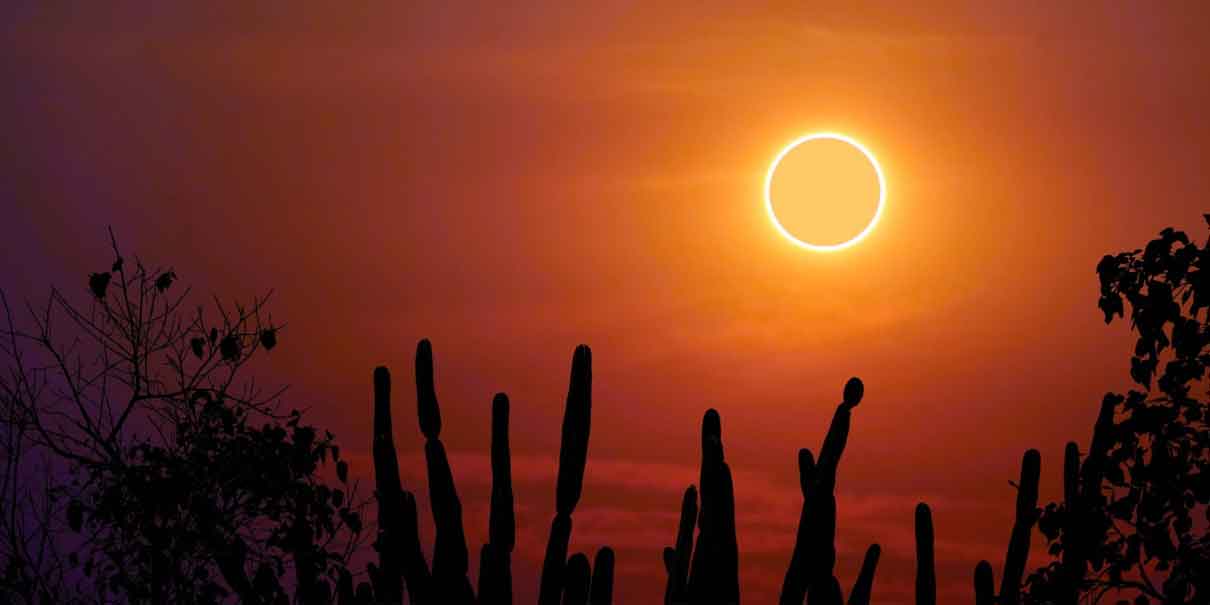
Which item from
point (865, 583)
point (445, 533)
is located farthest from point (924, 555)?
point (445, 533)

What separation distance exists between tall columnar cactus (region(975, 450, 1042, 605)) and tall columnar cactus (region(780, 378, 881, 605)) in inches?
89.8

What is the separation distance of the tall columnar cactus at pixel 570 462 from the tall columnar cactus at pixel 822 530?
5.15 ft

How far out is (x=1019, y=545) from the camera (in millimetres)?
12289

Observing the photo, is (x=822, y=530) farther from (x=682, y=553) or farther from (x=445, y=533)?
(x=445, y=533)

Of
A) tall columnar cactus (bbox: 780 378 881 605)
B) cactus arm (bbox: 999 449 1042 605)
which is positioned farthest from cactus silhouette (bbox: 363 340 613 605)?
cactus arm (bbox: 999 449 1042 605)

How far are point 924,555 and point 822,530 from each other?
6.08 ft

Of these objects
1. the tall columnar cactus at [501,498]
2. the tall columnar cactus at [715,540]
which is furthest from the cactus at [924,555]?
the tall columnar cactus at [501,498]

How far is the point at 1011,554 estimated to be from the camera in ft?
40.5

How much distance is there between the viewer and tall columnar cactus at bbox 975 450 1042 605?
39.5 ft

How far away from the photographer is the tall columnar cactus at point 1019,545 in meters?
12.0

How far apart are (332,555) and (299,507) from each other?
583mm

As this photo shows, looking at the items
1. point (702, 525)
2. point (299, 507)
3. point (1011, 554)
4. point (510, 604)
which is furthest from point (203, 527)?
point (1011, 554)

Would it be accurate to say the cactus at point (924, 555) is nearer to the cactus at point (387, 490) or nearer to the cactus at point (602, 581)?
the cactus at point (602, 581)

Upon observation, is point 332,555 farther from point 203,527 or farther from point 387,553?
point 387,553
